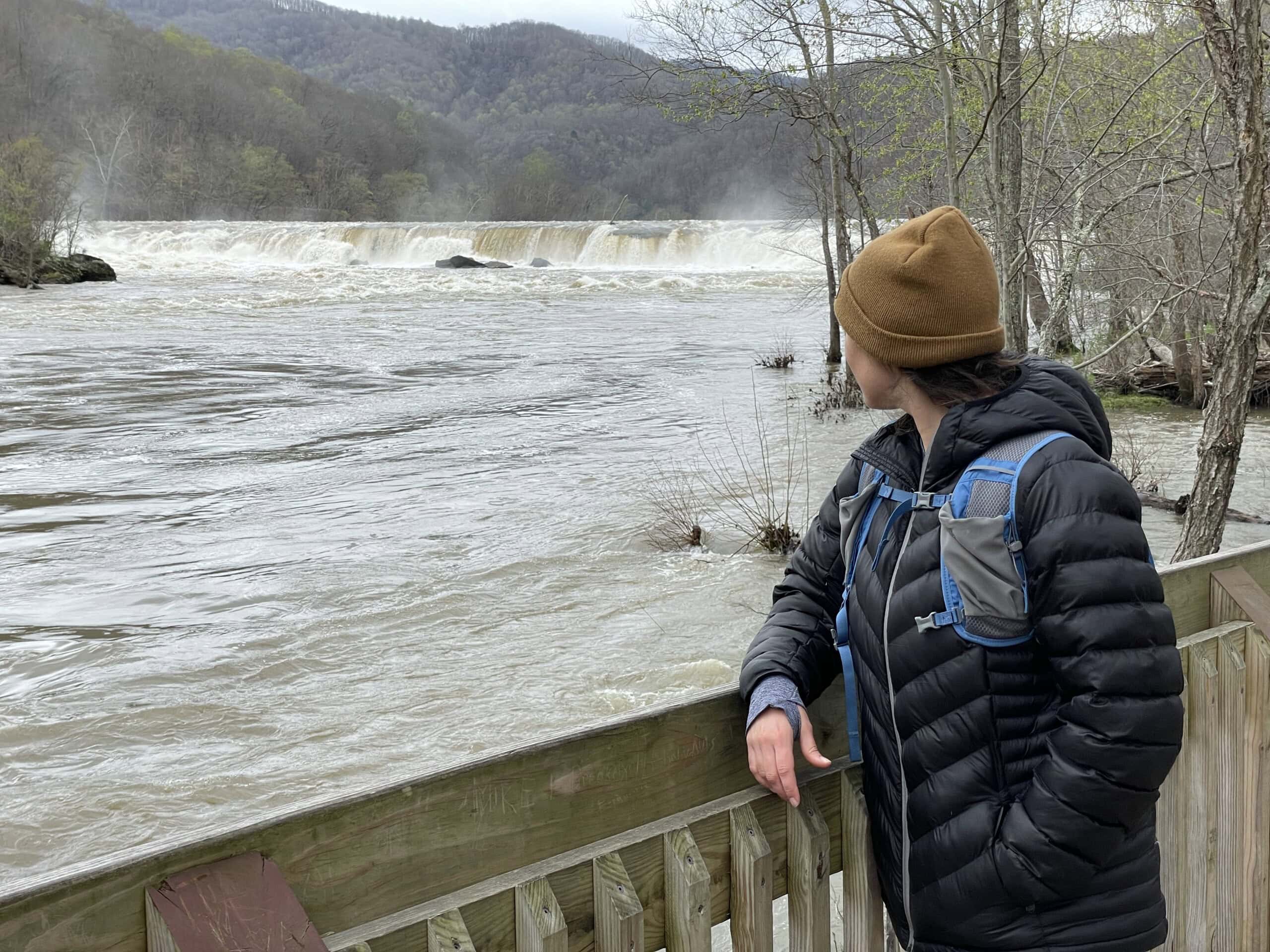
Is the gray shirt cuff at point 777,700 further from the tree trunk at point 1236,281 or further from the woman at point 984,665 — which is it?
the tree trunk at point 1236,281

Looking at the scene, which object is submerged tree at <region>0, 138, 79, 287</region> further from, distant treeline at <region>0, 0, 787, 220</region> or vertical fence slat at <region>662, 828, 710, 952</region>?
distant treeline at <region>0, 0, 787, 220</region>

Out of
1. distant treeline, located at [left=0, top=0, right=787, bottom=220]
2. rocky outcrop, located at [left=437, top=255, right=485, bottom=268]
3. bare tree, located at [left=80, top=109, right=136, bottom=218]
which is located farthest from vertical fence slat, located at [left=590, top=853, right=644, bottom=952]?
bare tree, located at [left=80, top=109, right=136, bottom=218]

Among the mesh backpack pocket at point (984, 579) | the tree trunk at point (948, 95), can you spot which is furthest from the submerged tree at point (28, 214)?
the mesh backpack pocket at point (984, 579)

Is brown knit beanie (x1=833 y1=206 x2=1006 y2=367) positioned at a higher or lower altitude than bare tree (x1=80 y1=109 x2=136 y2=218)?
lower

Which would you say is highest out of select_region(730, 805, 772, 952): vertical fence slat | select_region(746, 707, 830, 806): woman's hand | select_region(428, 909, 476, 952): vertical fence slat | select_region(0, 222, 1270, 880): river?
select_region(746, 707, 830, 806): woman's hand

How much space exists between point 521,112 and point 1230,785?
13843 centimetres

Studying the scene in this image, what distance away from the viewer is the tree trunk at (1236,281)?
3879 mm

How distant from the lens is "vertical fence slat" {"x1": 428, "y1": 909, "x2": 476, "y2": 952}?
1411 millimetres

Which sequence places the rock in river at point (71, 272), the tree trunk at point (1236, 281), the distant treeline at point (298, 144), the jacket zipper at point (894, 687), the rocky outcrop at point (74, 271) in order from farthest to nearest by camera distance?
the distant treeline at point (298, 144), the rocky outcrop at point (74, 271), the rock in river at point (71, 272), the tree trunk at point (1236, 281), the jacket zipper at point (894, 687)

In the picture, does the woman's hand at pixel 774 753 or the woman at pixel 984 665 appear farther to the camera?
the woman's hand at pixel 774 753

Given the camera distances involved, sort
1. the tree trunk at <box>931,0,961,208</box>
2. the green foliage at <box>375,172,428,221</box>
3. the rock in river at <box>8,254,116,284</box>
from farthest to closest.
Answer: the green foliage at <box>375,172,428,221</box>, the rock in river at <box>8,254,116,284</box>, the tree trunk at <box>931,0,961,208</box>

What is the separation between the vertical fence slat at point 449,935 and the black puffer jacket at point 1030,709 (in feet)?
1.76

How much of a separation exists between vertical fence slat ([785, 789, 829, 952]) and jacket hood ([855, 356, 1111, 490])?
0.52 metres

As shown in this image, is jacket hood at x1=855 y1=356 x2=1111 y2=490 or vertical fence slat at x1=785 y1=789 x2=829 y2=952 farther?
vertical fence slat at x1=785 y1=789 x2=829 y2=952
